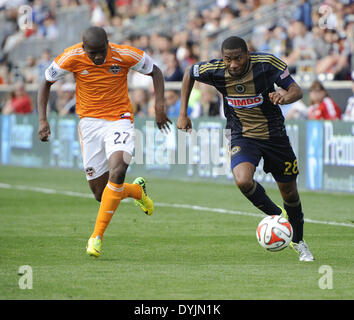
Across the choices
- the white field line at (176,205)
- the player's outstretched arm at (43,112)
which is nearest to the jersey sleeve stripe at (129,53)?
the player's outstretched arm at (43,112)

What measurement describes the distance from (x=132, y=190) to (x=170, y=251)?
3.70 ft

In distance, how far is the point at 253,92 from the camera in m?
8.98

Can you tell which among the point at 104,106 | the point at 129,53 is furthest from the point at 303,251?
the point at 129,53

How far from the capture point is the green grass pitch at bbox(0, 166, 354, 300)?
23.9 ft

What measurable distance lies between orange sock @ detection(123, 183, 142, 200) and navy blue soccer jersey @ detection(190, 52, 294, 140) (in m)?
1.69

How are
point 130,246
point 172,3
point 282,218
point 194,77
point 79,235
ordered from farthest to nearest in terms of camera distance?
point 172,3 → point 79,235 → point 130,246 → point 194,77 → point 282,218

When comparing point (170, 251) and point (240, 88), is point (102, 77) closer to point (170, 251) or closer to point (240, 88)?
point (240, 88)

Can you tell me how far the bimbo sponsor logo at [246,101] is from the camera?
9.04m

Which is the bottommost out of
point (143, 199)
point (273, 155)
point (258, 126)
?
point (143, 199)

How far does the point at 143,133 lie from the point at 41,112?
10097 millimetres

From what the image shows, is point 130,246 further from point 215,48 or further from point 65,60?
point 215,48

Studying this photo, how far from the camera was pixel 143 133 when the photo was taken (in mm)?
19750

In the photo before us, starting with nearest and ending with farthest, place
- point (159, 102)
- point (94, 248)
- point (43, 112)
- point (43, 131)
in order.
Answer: point (94, 248)
point (43, 131)
point (43, 112)
point (159, 102)

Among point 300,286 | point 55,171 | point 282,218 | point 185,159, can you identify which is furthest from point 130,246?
point 55,171
